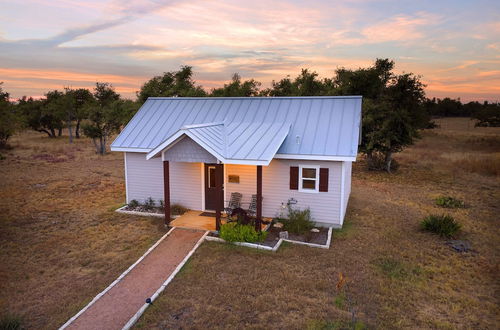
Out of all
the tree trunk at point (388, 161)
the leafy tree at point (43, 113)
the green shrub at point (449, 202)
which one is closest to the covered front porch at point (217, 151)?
the green shrub at point (449, 202)

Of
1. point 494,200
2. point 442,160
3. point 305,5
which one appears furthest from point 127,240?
point 442,160

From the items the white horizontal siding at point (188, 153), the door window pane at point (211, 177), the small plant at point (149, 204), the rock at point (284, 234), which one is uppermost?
the white horizontal siding at point (188, 153)

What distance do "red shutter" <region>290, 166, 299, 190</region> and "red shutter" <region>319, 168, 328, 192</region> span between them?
3.14 ft

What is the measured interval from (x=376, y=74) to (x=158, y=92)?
24903 mm

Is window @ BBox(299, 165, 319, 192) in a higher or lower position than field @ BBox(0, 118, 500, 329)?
higher

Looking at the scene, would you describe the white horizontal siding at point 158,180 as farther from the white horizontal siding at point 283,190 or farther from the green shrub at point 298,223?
the green shrub at point 298,223

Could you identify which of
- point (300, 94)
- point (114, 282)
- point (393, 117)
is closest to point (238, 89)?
point (300, 94)

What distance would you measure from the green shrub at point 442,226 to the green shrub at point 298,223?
16.2 ft

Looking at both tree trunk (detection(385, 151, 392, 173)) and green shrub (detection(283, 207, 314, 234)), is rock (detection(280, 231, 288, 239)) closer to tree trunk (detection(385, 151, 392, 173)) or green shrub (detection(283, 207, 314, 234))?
green shrub (detection(283, 207, 314, 234))

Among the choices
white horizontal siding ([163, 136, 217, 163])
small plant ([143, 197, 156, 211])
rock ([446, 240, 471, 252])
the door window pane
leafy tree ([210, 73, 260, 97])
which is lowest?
rock ([446, 240, 471, 252])

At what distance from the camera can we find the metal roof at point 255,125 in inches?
513

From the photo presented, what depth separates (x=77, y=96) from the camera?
183 feet

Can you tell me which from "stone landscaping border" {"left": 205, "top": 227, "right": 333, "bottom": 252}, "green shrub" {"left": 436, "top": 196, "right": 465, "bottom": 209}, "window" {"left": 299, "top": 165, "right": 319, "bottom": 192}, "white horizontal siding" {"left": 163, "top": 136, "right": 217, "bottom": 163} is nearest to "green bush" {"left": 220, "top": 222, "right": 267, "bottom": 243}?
"stone landscaping border" {"left": 205, "top": 227, "right": 333, "bottom": 252}

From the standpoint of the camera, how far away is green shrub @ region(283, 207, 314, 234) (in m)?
13.0
